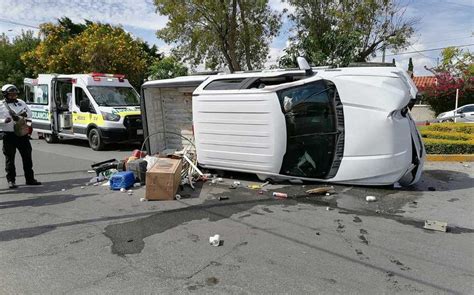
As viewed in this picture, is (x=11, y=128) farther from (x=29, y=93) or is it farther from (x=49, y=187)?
(x=29, y=93)

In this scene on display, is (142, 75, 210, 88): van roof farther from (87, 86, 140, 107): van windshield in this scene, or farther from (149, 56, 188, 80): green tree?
(149, 56, 188, 80): green tree

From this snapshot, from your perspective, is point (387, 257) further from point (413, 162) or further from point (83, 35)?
point (83, 35)

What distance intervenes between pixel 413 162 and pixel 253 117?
2681 millimetres

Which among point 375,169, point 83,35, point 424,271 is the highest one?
point 83,35

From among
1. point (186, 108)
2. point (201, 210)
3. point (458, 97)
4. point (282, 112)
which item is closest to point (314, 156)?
point (282, 112)

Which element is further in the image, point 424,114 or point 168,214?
point 424,114

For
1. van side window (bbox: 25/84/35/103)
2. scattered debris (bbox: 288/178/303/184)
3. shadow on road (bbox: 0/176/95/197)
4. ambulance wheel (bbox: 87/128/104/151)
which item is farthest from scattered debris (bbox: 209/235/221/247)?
van side window (bbox: 25/84/35/103)

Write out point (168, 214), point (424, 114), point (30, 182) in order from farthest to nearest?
point (424, 114), point (30, 182), point (168, 214)

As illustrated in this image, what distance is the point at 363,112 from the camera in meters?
6.28

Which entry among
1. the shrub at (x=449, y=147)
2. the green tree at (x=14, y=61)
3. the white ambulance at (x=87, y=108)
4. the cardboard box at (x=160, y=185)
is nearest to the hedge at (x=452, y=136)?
the shrub at (x=449, y=147)

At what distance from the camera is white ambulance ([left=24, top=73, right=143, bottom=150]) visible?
1249 centimetres

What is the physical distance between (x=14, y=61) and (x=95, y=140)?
2791 centimetres

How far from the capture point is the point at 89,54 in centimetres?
2155

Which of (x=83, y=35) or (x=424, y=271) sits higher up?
(x=83, y=35)
